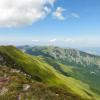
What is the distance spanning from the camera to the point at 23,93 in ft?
163

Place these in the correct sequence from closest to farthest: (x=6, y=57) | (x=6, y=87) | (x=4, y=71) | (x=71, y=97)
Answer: (x=71, y=97) → (x=6, y=87) → (x=4, y=71) → (x=6, y=57)

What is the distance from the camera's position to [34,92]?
49094mm

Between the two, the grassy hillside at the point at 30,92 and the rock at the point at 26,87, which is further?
the rock at the point at 26,87

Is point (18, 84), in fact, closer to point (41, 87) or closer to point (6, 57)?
point (41, 87)

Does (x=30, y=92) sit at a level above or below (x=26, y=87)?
below

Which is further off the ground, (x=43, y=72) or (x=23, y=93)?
(x=23, y=93)

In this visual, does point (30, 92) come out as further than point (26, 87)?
No

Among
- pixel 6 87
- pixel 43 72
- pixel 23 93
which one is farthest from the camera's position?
pixel 43 72

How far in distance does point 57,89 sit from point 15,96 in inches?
339

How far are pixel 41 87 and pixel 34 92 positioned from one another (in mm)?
2694

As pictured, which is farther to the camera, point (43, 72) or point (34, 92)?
point (43, 72)

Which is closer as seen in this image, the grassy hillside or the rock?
the grassy hillside

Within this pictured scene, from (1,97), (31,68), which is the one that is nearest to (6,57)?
(31,68)

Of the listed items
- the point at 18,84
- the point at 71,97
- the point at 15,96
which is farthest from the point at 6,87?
the point at 71,97
